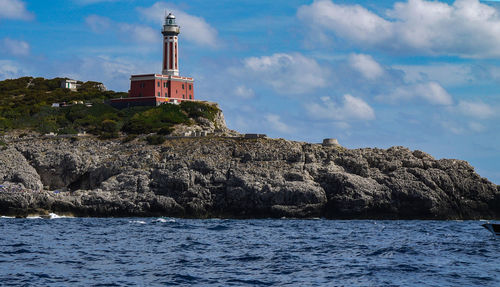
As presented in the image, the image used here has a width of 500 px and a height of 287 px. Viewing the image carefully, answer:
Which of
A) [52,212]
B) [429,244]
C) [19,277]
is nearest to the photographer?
[19,277]

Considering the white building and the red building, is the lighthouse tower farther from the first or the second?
the white building

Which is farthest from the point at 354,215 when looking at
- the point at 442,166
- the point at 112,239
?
the point at 112,239

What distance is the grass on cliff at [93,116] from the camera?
91.8 metres

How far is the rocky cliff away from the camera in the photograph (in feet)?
233

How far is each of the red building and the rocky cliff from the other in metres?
21.5

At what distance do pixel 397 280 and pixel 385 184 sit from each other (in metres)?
46.8

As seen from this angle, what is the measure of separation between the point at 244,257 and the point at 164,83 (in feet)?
236

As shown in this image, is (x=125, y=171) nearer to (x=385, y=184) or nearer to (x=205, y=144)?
(x=205, y=144)

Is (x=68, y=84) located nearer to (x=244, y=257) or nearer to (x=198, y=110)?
(x=198, y=110)

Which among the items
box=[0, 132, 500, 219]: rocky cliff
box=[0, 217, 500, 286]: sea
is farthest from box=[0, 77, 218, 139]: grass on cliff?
box=[0, 217, 500, 286]: sea

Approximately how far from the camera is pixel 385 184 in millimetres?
73375

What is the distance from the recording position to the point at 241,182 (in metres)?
72.4

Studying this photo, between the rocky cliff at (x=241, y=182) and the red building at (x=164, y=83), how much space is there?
21511 mm

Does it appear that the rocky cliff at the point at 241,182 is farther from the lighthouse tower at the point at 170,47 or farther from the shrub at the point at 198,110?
the lighthouse tower at the point at 170,47
